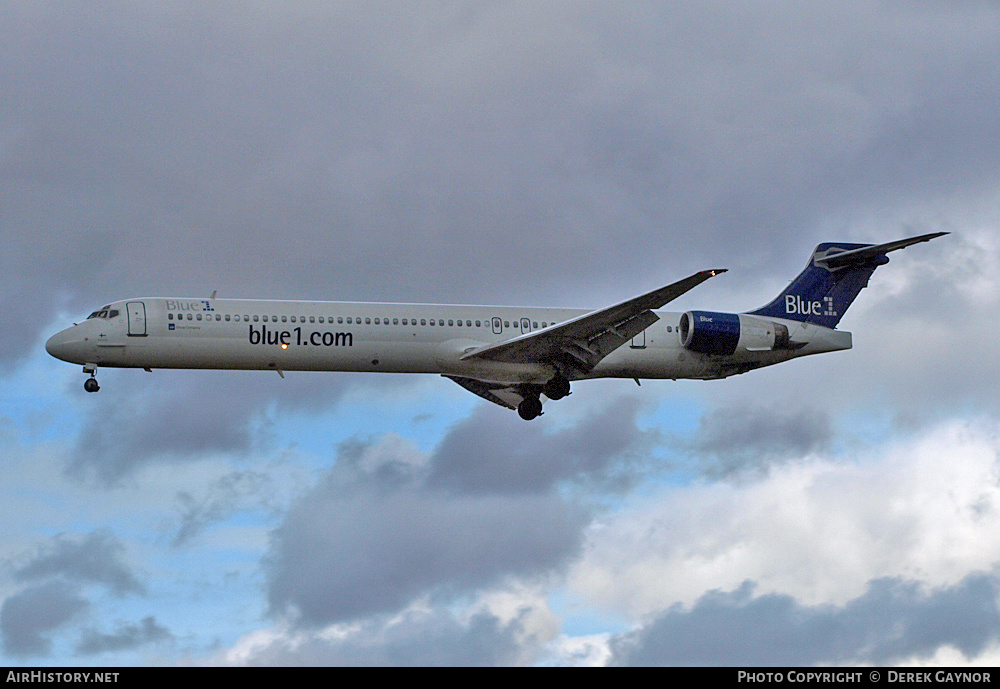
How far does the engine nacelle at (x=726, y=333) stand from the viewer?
45.7 metres

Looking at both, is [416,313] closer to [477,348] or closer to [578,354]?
[477,348]

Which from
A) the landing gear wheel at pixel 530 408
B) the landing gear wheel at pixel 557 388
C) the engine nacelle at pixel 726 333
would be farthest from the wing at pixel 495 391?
the engine nacelle at pixel 726 333

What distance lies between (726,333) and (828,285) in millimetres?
5399

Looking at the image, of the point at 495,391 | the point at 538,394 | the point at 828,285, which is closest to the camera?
the point at 538,394

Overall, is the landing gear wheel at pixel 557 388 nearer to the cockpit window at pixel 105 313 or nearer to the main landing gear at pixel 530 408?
the main landing gear at pixel 530 408

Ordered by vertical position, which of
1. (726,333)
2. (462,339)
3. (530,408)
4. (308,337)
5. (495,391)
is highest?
(308,337)

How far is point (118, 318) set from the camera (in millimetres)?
42688

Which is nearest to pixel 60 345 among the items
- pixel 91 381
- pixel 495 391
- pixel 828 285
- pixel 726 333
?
pixel 91 381

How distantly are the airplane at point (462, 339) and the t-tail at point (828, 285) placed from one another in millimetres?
191

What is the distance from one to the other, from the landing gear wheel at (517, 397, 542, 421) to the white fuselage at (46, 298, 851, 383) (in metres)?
2.07

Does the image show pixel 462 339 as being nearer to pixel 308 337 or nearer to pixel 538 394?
pixel 538 394

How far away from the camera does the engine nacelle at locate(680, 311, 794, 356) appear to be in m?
45.7

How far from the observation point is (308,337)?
43.0 m
